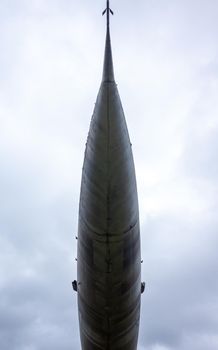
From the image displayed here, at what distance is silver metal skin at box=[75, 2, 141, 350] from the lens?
1189 cm

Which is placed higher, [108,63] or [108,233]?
[108,63]

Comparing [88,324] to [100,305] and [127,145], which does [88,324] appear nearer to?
[100,305]

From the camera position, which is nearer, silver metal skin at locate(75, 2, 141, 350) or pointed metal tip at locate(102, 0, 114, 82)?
pointed metal tip at locate(102, 0, 114, 82)

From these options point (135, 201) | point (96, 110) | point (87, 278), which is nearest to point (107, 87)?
point (96, 110)

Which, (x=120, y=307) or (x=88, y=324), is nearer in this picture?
(x=120, y=307)

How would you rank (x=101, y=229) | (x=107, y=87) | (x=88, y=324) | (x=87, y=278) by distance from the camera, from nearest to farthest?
(x=107, y=87) → (x=101, y=229) → (x=87, y=278) → (x=88, y=324)

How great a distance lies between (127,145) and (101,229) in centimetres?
249

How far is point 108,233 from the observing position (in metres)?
13.2

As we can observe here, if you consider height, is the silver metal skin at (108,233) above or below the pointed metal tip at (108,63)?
below

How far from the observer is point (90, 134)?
12273 mm

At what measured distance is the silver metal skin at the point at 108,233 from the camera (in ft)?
39.0

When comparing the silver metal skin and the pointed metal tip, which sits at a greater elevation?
the pointed metal tip

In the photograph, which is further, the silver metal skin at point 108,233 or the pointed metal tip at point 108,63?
the silver metal skin at point 108,233

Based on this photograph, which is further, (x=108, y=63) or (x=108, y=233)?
(x=108, y=233)
